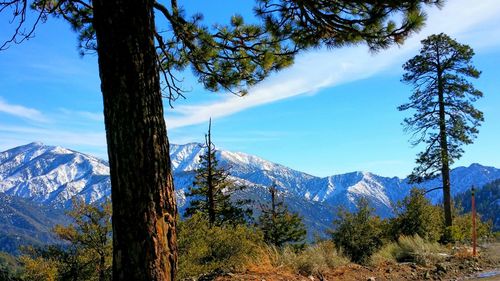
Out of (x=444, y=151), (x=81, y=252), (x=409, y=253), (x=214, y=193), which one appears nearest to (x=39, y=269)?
(x=81, y=252)

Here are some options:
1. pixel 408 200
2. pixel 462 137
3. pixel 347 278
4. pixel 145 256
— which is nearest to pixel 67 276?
pixel 347 278

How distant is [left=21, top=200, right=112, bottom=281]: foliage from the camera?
441 inches

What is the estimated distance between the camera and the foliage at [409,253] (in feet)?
39.2

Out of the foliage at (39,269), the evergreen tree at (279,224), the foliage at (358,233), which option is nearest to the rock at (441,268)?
the foliage at (358,233)

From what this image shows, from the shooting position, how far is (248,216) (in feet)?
109

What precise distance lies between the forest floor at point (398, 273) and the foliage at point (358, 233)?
395 cm

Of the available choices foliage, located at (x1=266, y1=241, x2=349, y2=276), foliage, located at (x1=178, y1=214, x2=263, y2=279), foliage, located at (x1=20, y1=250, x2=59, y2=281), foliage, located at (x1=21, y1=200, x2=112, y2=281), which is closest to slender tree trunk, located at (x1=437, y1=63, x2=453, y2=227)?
foliage, located at (x1=178, y1=214, x2=263, y2=279)

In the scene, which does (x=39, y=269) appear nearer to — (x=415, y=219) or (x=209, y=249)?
(x=209, y=249)

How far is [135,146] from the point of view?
405 cm

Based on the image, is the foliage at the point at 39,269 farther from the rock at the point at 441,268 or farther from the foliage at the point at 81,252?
the rock at the point at 441,268

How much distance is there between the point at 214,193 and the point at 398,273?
749 inches

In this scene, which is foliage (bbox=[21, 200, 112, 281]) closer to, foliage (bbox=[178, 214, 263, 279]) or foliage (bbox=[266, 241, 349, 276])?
foliage (bbox=[178, 214, 263, 279])

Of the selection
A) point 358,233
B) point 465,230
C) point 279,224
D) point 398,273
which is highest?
point 358,233

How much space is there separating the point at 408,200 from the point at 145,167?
675 inches
